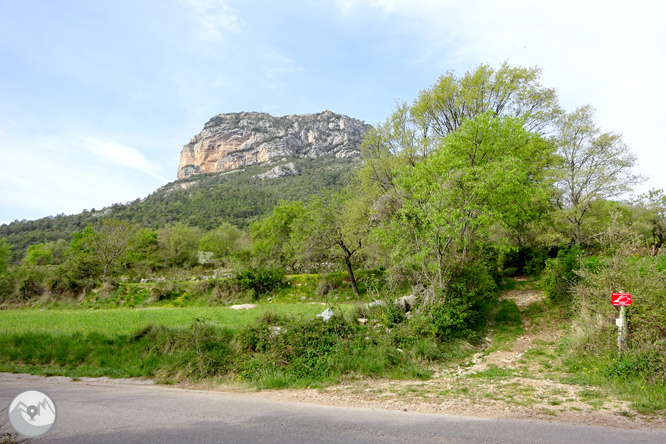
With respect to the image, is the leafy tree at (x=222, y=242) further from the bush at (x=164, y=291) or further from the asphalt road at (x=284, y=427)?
the asphalt road at (x=284, y=427)

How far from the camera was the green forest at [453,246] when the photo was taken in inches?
381

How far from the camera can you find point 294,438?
15.1 feet

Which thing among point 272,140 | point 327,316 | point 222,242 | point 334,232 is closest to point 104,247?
point 334,232

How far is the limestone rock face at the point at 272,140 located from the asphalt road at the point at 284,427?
138 metres

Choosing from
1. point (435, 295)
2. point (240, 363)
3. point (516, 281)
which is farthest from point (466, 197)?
point (240, 363)

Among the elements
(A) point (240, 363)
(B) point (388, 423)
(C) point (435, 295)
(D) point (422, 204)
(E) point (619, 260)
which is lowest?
(A) point (240, 363)

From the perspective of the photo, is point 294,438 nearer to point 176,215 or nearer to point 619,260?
point 619,260

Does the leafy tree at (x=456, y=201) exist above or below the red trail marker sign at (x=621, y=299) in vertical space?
above

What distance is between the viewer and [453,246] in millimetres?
14344

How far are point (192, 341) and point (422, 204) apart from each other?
10.7 meters

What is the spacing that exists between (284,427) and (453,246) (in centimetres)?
1136

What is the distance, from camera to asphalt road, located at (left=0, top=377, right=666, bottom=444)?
15.0ft

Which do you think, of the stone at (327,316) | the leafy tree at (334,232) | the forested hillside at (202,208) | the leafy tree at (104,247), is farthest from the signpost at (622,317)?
the forested hillside at (202,208)

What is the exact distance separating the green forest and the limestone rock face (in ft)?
387
